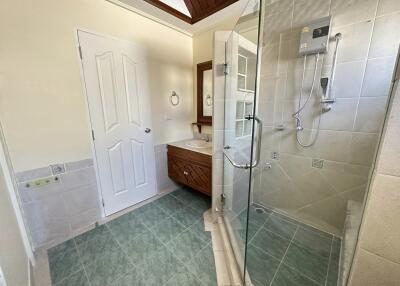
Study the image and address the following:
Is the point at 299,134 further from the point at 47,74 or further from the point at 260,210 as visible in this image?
the point at 47,74

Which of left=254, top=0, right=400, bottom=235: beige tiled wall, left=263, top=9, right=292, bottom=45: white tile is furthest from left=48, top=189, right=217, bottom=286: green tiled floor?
left=263, top=9, right=292, bottom=45: white tile

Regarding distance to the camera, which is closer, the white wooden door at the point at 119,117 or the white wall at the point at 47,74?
the white wall at the point at 47,74

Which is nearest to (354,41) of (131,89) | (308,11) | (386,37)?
(386,37)

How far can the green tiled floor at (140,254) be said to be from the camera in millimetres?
1352

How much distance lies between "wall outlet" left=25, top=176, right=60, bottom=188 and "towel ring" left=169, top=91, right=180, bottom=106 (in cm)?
162

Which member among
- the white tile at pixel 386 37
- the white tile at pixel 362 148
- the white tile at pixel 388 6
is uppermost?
the white tile at pixel 388 6

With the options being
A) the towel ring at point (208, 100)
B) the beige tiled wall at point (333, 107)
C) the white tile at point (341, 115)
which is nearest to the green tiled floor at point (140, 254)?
the beige tiled wall at point (333, 107)

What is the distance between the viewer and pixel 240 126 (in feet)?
5.64

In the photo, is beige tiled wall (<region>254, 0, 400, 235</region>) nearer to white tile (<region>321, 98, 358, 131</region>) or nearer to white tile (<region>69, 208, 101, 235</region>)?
white tile (<region>321, 98, 358, 131</region>)

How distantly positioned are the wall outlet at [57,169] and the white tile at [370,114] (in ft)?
9.04

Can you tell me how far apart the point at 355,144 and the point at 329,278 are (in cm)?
112

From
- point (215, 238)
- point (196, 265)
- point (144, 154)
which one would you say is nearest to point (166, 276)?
point (196, 265)

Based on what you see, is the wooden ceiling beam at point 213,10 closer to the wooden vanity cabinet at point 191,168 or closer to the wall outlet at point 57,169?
the wooden vanity cabinet at point 191,168

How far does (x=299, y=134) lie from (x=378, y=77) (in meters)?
0.72
